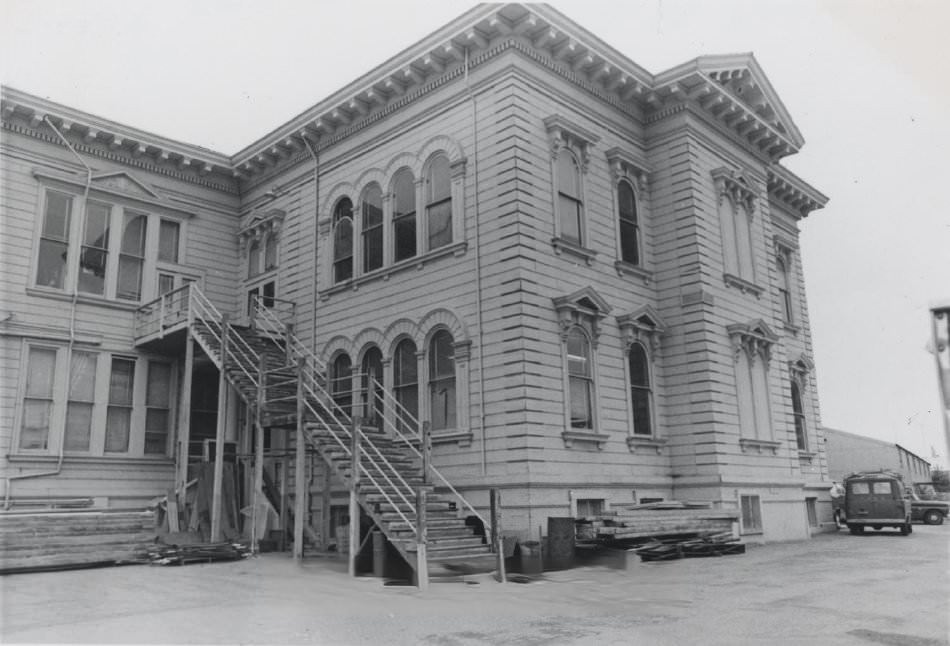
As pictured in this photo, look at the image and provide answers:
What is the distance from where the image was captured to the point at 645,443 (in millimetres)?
19734

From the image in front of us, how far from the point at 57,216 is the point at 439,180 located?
11.2 meters

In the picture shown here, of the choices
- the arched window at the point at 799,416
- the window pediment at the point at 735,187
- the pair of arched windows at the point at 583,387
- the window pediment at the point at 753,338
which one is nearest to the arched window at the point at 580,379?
the pair of arched windows at the point at 583,387

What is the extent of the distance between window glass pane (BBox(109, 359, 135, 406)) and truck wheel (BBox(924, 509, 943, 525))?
3222 cm

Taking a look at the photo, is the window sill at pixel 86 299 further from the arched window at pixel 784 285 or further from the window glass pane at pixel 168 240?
the arched window at pixel 784 285

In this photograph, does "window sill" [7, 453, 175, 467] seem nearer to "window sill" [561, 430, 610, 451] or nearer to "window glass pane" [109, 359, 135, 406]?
"window glass pane" [109, 359, 135, 406]

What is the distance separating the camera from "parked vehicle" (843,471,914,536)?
2638 centimetres

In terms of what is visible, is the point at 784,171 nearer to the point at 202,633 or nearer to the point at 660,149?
the point at 660,149

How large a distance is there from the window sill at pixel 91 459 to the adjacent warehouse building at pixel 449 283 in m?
0.05

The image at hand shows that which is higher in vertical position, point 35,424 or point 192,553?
point 35,424

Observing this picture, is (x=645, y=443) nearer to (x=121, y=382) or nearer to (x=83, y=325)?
(x=121, y=382)

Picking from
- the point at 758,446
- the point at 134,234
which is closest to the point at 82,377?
the point at 134,234

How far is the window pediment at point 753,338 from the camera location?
21406 millimetres

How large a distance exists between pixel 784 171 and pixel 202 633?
2663 cm

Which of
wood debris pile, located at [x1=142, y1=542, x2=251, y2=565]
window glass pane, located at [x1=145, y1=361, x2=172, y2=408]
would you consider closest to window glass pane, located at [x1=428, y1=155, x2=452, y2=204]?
wood debris pile, located at [x1=142, y1=542, x2=251, y2=565]
